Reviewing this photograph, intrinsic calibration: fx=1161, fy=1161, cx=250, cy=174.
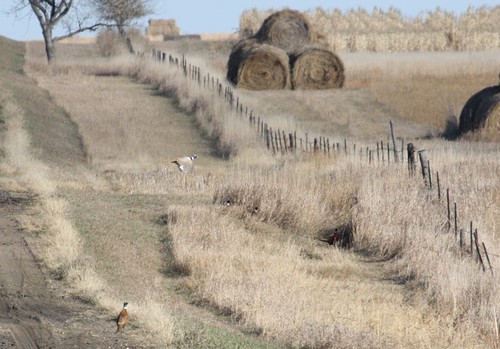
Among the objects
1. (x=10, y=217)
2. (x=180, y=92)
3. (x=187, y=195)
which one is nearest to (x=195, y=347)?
(x=10, y=217)

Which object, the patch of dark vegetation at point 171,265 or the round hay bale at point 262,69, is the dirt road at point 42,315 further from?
the round hay bale at point 262,69

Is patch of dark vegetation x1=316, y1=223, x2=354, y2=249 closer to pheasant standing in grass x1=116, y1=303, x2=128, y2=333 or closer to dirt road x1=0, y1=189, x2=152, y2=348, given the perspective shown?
dirt road x1=0, y1=189, x2=152, y2=348

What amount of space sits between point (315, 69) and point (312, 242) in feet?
83.1

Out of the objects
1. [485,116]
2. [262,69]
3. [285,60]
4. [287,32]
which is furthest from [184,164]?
[287,32]

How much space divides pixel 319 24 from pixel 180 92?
1203 inches

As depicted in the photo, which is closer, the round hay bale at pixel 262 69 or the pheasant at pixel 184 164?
the pheasant at pixel 184 164

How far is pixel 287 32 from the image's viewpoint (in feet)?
137

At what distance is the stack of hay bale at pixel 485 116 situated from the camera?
2764 cm

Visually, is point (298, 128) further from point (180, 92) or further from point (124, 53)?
point (124, 53)

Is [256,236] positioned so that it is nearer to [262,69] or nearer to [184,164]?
[184,164]

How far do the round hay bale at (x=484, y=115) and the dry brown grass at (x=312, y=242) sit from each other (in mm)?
2102

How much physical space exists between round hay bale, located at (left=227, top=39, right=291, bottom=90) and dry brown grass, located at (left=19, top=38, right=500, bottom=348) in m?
14.2

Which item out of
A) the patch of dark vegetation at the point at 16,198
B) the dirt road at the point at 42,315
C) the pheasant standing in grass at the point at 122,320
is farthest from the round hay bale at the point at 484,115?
the pheasant standing in grass at the point at 122,320

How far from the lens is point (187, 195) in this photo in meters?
17.9
